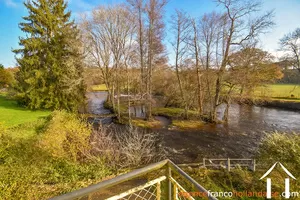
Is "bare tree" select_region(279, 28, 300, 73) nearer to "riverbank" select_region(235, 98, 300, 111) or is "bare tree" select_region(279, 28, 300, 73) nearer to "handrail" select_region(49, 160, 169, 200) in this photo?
"riverbank" select_region(235, 98, 300, 111)

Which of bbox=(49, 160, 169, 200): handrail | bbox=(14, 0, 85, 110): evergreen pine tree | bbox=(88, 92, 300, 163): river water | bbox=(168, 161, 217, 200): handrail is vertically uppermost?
bbox=(14, 0, 85, 110): evergreen pine tree

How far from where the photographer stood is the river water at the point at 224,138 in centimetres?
973

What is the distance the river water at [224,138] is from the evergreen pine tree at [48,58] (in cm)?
1065

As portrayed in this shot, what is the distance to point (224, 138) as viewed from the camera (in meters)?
12.2

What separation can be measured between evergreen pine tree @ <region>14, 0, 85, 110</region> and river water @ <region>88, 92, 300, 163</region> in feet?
34.9

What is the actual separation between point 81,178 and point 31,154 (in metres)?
2.56

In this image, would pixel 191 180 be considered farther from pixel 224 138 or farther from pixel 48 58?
pixel 48 58

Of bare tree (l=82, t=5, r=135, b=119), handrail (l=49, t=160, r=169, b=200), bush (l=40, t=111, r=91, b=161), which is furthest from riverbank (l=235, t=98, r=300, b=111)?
handrail (l=49, t=160, r=169, b=200)

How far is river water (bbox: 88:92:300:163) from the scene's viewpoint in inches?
383

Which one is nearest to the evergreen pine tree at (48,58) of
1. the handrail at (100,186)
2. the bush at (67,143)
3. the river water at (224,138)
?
the bush at (67,143)

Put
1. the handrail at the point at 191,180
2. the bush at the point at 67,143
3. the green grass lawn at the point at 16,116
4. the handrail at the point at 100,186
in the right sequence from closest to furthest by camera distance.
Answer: the handrail at the point at 100,186
the handrail at the point at 191,180
the bush at the point at 67,143
the green grass lawn at the point at 16,116

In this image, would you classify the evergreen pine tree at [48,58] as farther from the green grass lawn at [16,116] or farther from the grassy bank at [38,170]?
the grassy bank at [38,170]

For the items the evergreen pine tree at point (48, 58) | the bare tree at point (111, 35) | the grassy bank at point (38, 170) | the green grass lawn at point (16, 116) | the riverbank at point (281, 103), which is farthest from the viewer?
the riverbank at point (281, 103)

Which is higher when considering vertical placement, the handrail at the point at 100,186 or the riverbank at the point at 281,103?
the handrail at the point at 100,186
